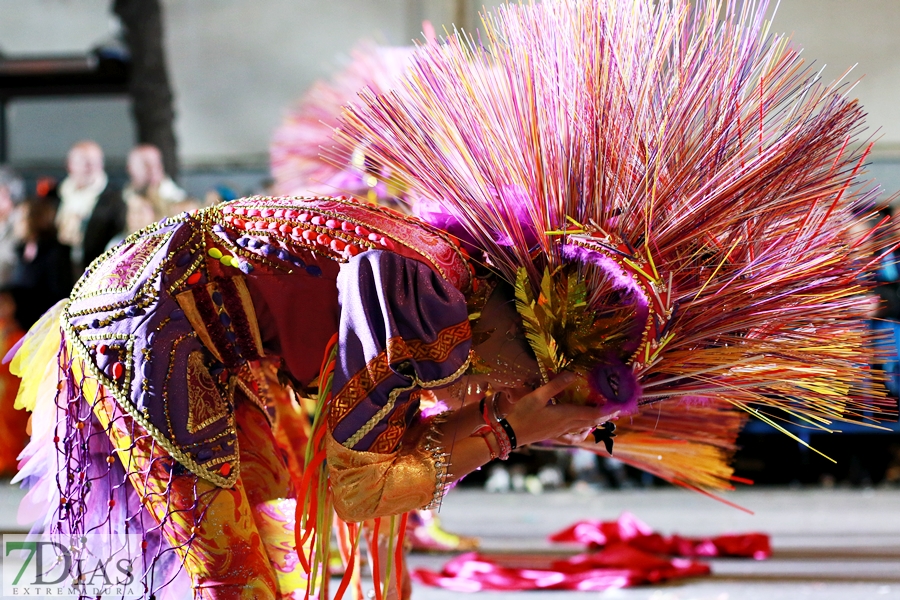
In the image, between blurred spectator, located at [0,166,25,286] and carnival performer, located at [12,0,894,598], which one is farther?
blurred spectator, located at [0,166,25,286]

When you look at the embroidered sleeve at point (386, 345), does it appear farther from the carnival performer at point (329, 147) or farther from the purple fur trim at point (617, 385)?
the carnival performer at point (329, 147)

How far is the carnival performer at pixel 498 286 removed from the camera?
1.59 metres

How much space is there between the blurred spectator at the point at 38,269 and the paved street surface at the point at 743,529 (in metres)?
1.02

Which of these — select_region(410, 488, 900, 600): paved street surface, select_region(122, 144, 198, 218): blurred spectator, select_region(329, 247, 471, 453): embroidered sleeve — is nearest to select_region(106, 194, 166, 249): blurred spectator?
select_region(122, 144, 198, 218): blurred spectator

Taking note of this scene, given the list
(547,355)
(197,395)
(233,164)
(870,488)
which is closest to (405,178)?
(547,355)

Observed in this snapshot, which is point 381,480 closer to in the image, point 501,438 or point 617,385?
point 501,438

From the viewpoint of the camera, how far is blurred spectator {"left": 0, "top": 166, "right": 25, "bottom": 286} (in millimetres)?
5855

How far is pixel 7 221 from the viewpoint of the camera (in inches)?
238

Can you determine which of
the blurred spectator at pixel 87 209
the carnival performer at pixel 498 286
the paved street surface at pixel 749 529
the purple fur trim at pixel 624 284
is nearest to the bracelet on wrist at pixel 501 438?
the carnival performer at pixel 498 286

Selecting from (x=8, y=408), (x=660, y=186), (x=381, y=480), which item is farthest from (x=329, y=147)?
(x=8, y=408)

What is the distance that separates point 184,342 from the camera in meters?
1.63

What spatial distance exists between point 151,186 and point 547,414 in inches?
189

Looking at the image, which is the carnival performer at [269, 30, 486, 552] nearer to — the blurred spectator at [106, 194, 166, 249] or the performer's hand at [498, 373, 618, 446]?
the blurred spectator at [106, 194, 166, 249]

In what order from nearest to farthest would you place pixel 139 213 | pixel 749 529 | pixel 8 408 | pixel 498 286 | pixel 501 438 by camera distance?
pixel 501 438, pixel 498 286, pixel 749 529, pixel 139 213, pixel 8 408
